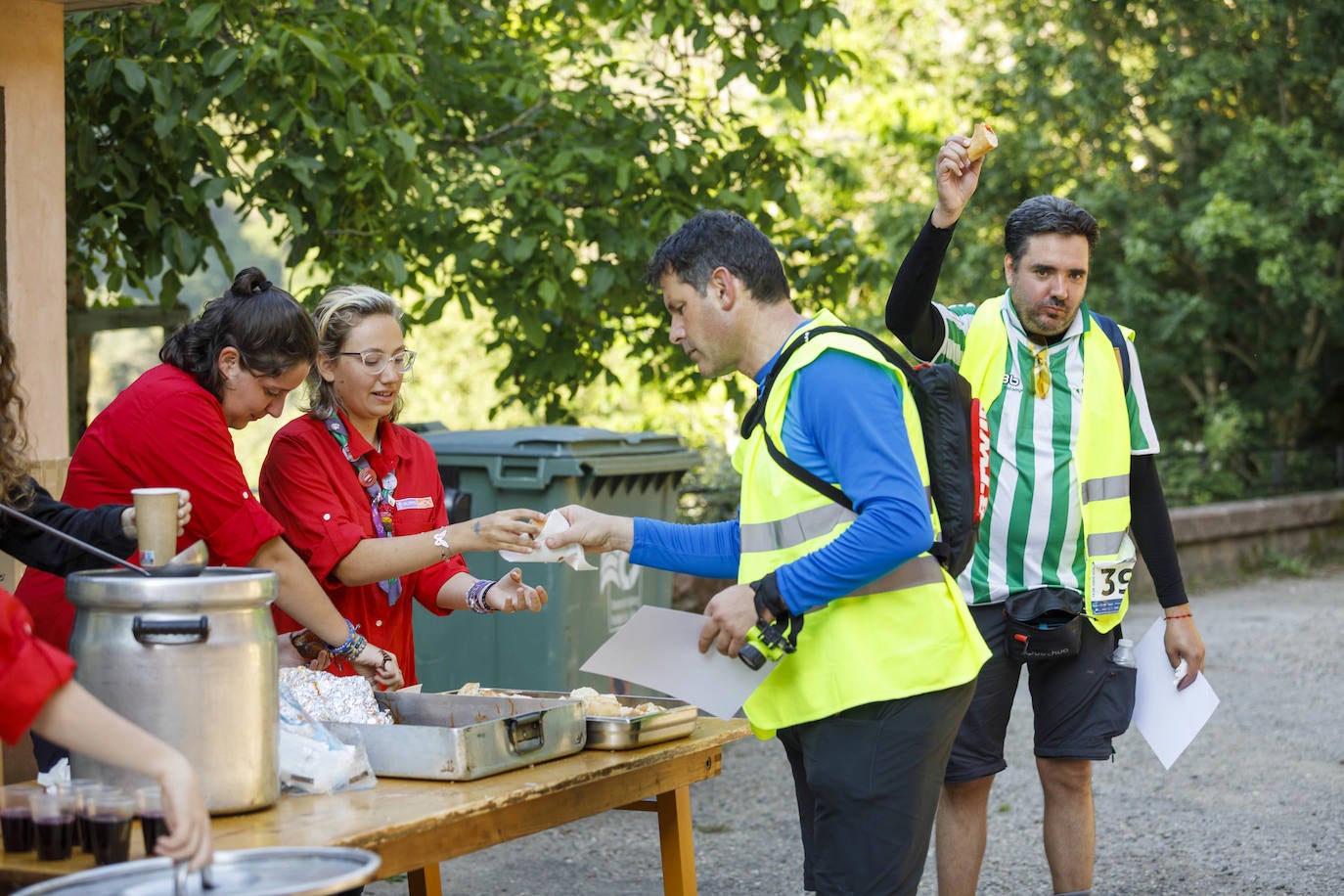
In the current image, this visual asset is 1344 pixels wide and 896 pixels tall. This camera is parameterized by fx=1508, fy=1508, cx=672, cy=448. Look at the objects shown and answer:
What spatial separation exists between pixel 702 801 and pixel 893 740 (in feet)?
13.3

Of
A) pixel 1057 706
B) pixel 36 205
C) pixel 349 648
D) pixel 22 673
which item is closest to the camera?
pixel 22 673

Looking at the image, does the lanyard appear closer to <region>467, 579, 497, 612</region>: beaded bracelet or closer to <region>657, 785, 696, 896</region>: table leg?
<region>467, 579, 497, 612</region>: beaded bracelet

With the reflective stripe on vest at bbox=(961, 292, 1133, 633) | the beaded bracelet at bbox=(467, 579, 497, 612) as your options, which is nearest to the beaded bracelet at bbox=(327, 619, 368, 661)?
the beaded bracelet at bbox=(467, 579, 497, 612)

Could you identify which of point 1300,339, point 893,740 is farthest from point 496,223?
point 1300,339

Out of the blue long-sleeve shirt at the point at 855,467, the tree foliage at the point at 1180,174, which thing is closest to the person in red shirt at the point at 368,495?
the blue long-sleeve shirt at the point at 855,467

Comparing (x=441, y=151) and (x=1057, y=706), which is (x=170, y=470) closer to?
(x=1057, y=706)

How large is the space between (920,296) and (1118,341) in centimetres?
73

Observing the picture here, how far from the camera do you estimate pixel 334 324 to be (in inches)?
149

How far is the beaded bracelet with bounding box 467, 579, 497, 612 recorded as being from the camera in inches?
149

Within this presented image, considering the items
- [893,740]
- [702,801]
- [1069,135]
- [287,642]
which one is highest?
[1069,135]

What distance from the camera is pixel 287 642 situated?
3.43m

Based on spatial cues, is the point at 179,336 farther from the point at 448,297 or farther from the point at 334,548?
the point at 448,297

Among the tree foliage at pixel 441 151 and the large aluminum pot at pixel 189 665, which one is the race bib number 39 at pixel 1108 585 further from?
the tree foliage at pixel 441 151

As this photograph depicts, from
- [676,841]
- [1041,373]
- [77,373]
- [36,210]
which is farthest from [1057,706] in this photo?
[77,373]
